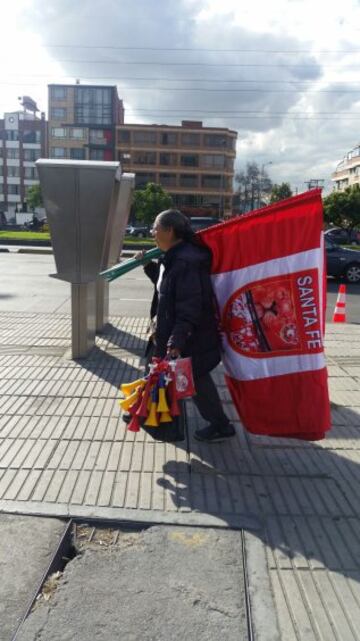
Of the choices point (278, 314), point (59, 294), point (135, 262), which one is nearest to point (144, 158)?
point (59, 294)

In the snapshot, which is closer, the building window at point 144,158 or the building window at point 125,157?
the building window at point 144,158

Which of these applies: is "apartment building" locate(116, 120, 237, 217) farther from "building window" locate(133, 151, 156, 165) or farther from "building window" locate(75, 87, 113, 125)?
"building window" locate(75, 87, 113, 125)

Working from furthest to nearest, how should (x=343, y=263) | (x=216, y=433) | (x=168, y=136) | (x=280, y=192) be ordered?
(x=168, y=136) → (x=280, y=192) → (x=343, y=263) → (x=216, y=433)

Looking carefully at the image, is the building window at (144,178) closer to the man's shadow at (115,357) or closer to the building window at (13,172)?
the building window at (13,172)

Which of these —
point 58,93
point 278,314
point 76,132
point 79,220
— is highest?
point 58,93

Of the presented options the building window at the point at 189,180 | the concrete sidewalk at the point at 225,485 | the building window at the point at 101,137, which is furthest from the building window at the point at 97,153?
the concrete sidewalk at the point at 225,485

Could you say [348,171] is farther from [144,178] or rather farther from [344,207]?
[344,207]

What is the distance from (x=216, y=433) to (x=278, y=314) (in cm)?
111

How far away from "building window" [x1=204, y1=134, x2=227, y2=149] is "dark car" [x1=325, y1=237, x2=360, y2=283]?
5844cm

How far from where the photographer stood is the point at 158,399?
11.0 feet

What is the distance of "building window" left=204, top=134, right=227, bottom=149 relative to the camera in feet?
230

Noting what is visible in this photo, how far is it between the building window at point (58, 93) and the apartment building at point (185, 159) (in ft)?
36.0

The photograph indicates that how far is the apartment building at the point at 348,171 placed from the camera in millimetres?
85000

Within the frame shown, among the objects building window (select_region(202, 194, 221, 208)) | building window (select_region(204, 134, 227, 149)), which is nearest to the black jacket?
building window (select_region(202, 194, 221, 208))
